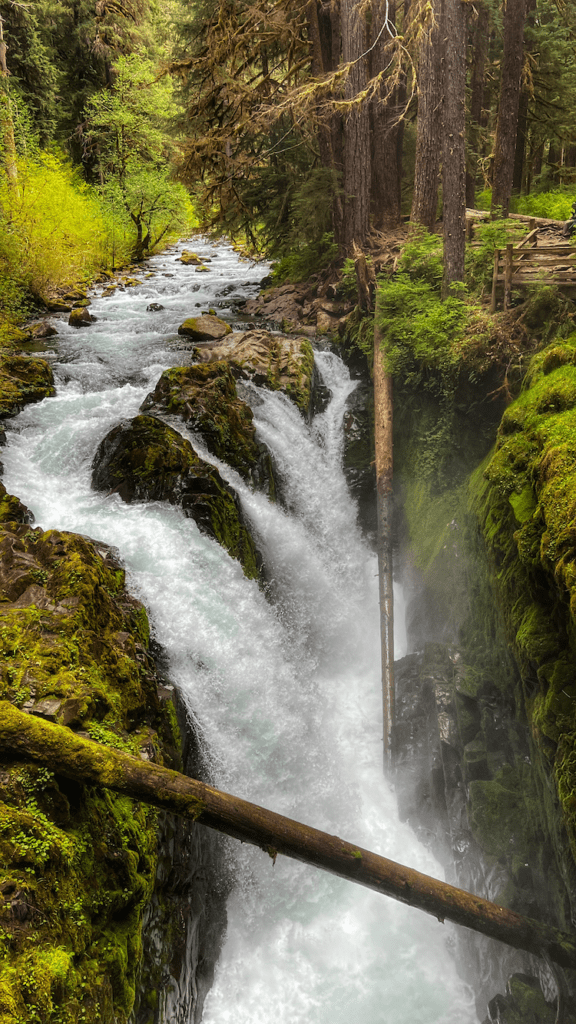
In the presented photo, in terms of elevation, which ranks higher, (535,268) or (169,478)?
(535,268)

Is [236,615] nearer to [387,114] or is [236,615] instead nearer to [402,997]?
[402,997]

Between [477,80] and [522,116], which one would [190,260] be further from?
[522,116]

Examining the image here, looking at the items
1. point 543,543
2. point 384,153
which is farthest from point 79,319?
point 543,543

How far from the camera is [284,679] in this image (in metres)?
7.41

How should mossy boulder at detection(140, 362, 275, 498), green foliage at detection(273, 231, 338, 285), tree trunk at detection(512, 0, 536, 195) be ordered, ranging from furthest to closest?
tree trunk at detection(512, 0, 536, 195) → green foliage at detection(273, 231, 338, 285) → mossy boulder at detection(140, 362, 275, 498)

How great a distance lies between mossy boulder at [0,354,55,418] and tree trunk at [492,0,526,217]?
10365 millimetres

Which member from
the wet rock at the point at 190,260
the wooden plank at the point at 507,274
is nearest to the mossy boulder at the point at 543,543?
the wooden plank at the point at 507,274

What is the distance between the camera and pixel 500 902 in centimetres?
496

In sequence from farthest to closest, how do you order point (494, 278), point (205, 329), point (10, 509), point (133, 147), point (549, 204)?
1. point (133, 147)
2. point (549, 204)
3. point (205, 329)
4. point (494, 278)
5. point (10, 509)

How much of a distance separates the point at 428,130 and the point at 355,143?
181 centimetres

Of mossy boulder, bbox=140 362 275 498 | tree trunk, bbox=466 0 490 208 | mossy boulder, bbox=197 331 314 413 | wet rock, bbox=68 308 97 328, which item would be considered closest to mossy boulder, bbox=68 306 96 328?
wet rock, bbox=68 308 97 328

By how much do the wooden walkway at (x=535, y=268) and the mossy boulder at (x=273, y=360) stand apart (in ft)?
12.2

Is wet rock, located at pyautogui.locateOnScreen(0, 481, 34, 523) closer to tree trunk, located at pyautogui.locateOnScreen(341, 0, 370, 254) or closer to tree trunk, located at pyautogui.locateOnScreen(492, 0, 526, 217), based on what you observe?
tree trunk, located at pyautogui.locateOnScreen(341, 0, 370, 254)

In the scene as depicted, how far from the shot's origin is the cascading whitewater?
18.0 ft
